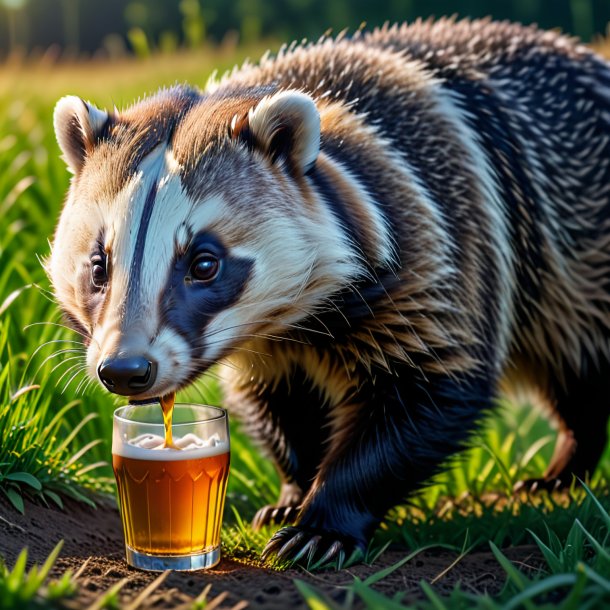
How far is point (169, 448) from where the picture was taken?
2.82 metres

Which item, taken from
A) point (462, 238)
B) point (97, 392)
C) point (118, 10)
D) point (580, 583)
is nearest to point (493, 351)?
point (462, 238)

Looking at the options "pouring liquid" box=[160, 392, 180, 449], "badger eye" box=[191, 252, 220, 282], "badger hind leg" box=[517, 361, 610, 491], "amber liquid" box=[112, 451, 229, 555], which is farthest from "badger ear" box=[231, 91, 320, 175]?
"badger hind leg" box=[517, 361, 610, 491]

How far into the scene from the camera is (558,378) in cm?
414

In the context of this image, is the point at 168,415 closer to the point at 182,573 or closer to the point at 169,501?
the point at 169,501

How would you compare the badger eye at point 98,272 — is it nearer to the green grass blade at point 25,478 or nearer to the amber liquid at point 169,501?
the amber liquid at point 169,501

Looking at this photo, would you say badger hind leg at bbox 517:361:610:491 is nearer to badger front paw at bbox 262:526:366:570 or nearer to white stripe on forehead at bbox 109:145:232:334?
badger front paw at bbox 262:526:366:570

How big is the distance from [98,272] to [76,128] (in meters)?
0.55

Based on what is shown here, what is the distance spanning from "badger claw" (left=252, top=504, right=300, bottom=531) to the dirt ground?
1.42 feet

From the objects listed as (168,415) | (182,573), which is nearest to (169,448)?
(168,415)

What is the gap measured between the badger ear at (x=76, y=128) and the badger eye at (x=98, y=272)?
42 cm

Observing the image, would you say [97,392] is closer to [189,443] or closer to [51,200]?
[189,443]

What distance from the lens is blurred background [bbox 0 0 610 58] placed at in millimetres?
11938

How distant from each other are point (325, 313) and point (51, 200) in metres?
2.87

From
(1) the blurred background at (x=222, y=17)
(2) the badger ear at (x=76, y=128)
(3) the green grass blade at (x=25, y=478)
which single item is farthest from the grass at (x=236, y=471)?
(1) the blurred background at (x=222, y=17)
